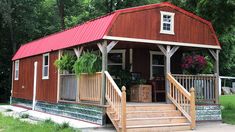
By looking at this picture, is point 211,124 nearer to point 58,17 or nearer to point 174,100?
point 174,100

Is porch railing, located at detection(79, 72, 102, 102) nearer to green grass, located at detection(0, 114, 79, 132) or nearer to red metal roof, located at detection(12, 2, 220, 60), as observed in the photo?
red metal roof, located at detection(12, 2, 220, 60)

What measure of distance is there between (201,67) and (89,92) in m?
4.91

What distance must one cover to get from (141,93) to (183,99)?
6.14 ft

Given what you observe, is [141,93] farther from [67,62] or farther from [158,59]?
[67,62]

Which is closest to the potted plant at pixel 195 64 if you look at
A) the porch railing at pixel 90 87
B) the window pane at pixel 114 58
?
the window pane at pixel 114 58

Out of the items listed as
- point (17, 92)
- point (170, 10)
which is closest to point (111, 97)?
point (170, 10)

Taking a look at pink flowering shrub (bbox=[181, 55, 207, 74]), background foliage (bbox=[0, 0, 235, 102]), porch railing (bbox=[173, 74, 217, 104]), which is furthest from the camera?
background foliage (bbox=[0, 0, 235, 102])

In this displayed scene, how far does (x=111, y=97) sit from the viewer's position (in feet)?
40.9

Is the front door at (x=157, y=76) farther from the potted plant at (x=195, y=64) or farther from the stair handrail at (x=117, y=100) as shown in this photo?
the stair handrail at (x=117, y=100)

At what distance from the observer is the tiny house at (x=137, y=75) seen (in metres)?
12.6

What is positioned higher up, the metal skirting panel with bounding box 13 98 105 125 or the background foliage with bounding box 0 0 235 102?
the background foliage with bounding box 0 0 235 102

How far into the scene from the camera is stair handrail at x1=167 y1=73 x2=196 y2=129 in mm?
12727

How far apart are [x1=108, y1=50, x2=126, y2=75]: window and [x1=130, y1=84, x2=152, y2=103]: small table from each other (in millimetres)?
1405

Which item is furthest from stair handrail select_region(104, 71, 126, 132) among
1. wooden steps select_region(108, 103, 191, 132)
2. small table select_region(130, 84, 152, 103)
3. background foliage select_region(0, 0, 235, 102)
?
background foliage select_region(0, 0, 235, 102)
